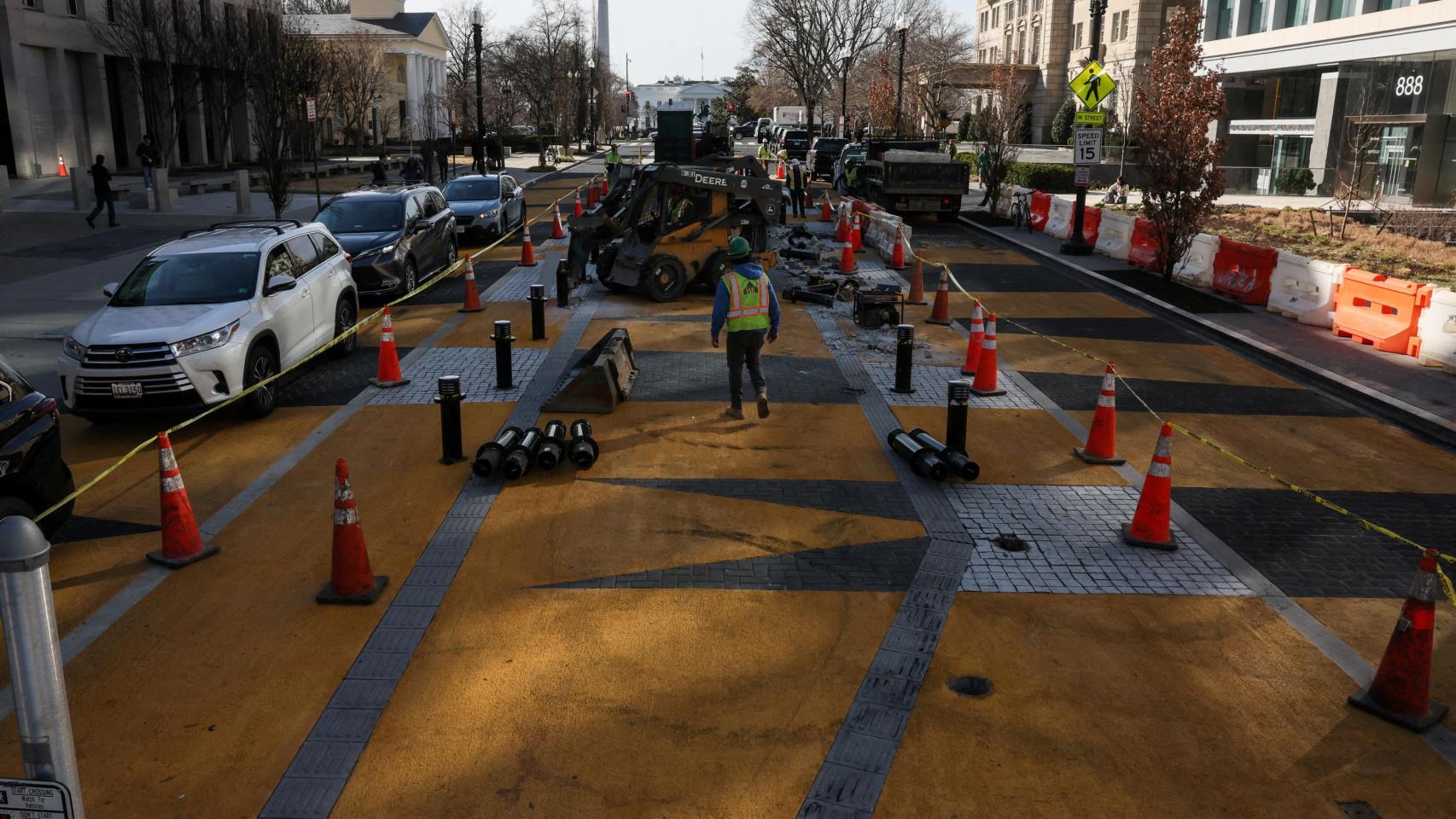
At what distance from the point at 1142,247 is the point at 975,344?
35.0 ft

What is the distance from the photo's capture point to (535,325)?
1409cm

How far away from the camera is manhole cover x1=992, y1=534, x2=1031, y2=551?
7711mm

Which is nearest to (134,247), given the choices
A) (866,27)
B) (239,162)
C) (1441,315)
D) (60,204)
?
(60,204)

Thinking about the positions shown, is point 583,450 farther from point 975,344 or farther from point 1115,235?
point 1115,235

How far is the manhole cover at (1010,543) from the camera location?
7.71m

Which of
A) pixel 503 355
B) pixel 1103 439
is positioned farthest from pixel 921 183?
pixel 1103 439

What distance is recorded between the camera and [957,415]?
30.5 feet

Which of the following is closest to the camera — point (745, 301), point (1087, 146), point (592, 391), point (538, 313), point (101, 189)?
point (745, 301)

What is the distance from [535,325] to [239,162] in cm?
4437

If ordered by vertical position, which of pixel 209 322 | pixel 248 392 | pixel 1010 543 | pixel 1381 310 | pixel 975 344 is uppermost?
pixel 209 322

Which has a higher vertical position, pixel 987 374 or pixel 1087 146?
pixel 1087 146

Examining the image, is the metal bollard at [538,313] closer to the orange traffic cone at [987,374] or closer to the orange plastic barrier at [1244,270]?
the orange traffic cone at [987,374]

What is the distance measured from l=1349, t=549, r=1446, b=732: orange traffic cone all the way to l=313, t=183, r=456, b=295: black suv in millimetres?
14856

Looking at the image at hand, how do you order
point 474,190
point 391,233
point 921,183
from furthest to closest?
point 921,183 < point 474,190 < point 391,233
